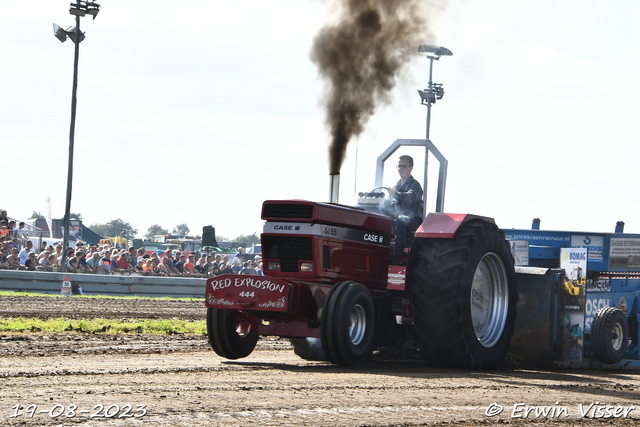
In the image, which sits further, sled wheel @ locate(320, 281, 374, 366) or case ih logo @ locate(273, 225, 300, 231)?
case ih logo @ locate(273, 225, 300, 231)

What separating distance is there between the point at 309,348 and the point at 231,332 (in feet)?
2.99

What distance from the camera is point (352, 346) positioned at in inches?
285

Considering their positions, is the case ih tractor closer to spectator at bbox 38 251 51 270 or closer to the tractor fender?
the tractor fender

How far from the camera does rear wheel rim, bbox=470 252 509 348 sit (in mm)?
8195

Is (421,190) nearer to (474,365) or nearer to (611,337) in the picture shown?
(474,365)

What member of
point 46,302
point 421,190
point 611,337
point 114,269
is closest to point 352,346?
point 421,190

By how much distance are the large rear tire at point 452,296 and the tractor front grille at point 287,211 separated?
1107 mm

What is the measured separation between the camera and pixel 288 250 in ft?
25.3

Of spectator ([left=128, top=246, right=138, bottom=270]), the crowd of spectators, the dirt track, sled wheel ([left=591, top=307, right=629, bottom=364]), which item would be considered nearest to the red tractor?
the dirt track

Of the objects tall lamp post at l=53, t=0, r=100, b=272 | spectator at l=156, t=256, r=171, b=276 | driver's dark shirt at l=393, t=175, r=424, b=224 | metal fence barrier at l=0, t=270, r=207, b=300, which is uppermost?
tall lamp post at l=53, t=0, r=100, b=272

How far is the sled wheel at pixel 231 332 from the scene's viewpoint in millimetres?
7578

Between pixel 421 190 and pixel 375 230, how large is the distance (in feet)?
2.39

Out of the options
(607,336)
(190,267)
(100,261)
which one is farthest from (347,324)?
(190,267)

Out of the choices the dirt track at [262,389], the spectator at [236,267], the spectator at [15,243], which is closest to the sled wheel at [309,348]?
the dirt track at [262,389]
